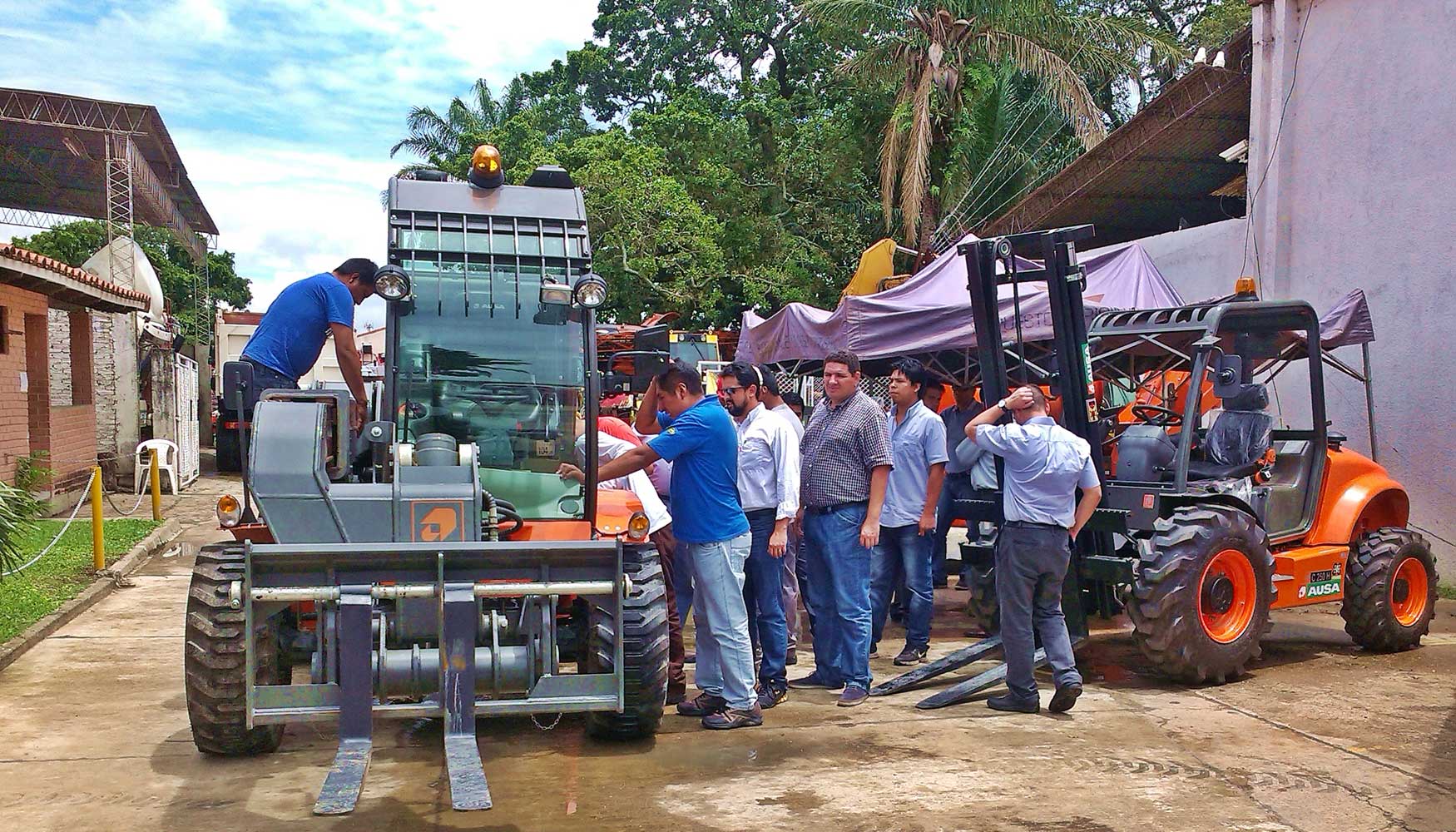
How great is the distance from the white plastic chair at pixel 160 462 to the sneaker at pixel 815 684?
1320 centimetres

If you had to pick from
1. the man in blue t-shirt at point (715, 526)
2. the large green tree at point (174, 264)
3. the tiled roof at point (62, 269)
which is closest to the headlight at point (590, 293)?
the man in blue t-shirt at point (715, 526)

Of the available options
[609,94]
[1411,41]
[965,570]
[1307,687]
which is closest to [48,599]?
[965,570]

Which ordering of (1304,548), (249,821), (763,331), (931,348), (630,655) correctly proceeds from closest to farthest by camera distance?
1. (249,821)
2. (630,655)
3. (1304,548)
4. (931,348)
5. (763,331)

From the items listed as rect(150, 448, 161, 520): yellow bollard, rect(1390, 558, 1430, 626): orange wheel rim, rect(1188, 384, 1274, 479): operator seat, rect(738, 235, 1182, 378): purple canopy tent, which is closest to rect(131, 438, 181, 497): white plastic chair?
rect(150, 448, 161, 520): yellow bollard

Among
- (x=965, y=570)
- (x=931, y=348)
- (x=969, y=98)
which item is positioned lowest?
(x=965, y=570)

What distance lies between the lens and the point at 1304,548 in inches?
309

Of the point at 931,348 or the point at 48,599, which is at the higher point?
the point at 931,348

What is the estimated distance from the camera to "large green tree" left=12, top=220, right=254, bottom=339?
32.7 metres

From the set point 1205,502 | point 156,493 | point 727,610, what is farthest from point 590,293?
point 156,493

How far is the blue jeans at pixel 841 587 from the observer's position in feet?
22.1

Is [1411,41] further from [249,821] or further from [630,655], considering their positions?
[249,821]

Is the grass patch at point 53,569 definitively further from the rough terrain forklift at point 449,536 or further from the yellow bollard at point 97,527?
the rough terrain forklift at point 449,536

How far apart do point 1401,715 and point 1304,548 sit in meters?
1.63

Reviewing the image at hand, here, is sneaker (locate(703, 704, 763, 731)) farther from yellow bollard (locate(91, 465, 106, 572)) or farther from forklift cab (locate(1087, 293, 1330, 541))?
yellow bollard (locate(91, 465, 106, 572))
